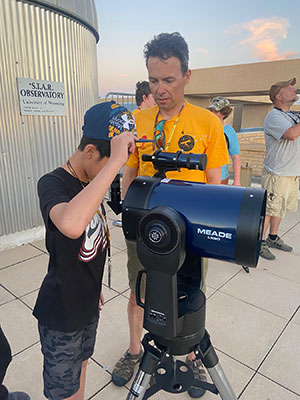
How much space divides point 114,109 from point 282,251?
3.37 metres

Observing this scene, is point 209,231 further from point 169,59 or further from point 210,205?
point 169,59

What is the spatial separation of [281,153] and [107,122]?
2862 mm

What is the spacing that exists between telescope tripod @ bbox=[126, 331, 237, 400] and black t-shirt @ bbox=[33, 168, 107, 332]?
1.01ft

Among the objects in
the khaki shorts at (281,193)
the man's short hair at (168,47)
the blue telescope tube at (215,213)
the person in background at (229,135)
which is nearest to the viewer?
the blue telescope tube at (215,213)

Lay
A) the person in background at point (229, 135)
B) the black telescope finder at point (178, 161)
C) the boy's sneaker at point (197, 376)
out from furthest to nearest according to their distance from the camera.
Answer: the person in background at point (229, 135)
the boy's sneaker at point (197, 376)
the black telescope finder at point (178, 161)

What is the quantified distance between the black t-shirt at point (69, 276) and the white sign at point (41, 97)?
2.90 meters

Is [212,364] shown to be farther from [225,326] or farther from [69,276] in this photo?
[225,326]

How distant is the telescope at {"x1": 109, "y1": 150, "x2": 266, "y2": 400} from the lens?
0.87 metres

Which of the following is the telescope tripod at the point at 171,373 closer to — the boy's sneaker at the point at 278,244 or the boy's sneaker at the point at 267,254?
the boy's sneaker at the point at 267,254

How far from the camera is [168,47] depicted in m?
1.43

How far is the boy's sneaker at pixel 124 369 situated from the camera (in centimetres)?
182


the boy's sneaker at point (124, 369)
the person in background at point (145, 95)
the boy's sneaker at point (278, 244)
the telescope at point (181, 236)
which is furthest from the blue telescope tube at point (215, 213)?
the boy's sneaker at point (278, 244)

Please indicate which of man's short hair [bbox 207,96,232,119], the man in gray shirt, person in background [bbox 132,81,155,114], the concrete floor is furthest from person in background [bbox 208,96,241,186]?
the concrete floor

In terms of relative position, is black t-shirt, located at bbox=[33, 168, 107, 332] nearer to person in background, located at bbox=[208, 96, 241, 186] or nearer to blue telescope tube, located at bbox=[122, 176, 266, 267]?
blue telescope tube, located at bbox=[122, 176, 266, 267]
